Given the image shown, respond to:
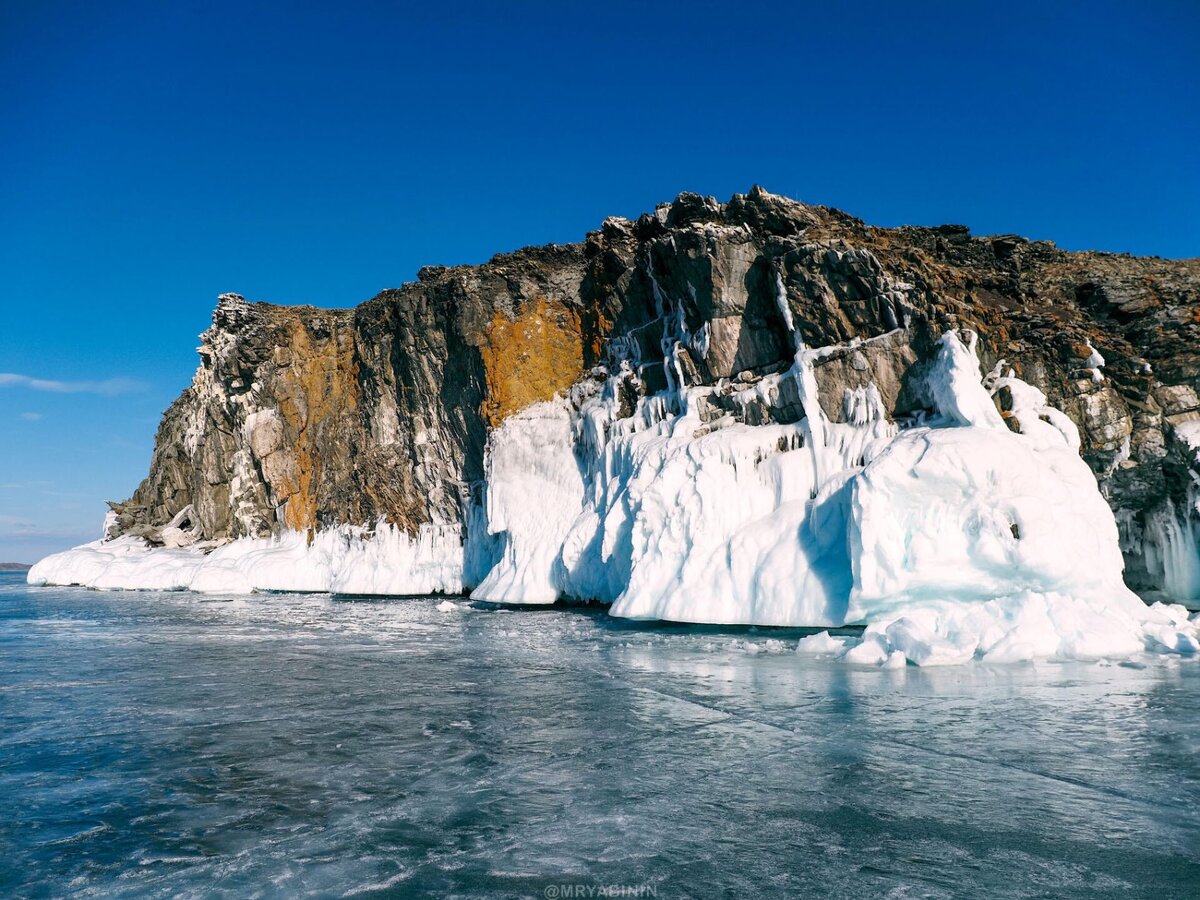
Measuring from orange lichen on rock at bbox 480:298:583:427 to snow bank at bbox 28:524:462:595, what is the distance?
26.2 ft

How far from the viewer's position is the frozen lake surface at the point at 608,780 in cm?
593

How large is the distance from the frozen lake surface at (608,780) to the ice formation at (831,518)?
194 cm

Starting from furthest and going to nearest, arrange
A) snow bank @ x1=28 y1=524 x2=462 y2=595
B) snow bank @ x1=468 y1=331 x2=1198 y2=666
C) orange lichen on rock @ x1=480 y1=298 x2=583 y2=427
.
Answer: snow bank @ x1=28 y1=524 x2=462 y2=595 < orange lichen on rock @ x1=480 y1=298 x2=583 y2=427 < snow bank @ x1=468 y1=331 x2=1198 y2=666

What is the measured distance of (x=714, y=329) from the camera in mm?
27219

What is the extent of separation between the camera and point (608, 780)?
26.9 feet

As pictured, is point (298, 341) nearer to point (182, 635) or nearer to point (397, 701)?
point (182, 635)

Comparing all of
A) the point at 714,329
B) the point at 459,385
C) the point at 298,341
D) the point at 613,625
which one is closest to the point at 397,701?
the point at 613,625

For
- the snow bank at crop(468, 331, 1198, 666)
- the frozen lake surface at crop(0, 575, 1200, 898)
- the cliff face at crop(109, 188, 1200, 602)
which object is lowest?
the frozen lake surface at crop(0, 575, 1200, 898)

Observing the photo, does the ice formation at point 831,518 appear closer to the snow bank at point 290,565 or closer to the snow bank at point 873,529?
the snow bank at point 873,529

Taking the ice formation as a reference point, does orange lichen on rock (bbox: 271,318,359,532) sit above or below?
above

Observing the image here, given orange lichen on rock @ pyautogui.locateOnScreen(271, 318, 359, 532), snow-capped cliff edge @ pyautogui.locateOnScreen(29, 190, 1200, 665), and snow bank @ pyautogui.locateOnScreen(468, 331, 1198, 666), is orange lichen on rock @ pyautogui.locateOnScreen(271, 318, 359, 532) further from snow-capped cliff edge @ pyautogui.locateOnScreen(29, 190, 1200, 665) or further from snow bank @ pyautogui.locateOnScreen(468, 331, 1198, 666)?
snow bank @ pyautogui.locateOnScreen(468, 331, 1198, 666)

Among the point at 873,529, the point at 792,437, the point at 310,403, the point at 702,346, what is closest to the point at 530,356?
the point at 702,346

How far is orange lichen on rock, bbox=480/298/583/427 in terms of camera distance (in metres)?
34.6

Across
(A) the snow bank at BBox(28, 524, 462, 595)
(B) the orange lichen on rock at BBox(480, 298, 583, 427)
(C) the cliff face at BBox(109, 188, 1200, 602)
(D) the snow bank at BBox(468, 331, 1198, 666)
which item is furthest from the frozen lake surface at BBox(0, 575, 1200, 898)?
(A) the snow bank at BBox(28, 524, 462, 595)
